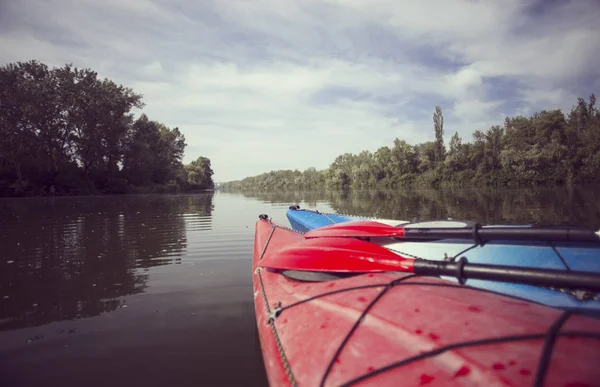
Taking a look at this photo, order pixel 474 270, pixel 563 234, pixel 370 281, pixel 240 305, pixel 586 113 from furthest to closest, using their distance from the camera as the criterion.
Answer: pixel 586 113, pixel 240 305, pixel 563 234, pixel 370 281, pixel 474 270

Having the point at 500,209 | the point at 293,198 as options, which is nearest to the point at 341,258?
the point at 500,209

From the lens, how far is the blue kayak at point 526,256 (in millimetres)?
2760

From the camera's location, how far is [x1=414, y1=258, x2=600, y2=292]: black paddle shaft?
1.75 metres

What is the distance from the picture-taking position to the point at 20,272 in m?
5.24

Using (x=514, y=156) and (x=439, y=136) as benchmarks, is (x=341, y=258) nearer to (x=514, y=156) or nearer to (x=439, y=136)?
(x=514, y=156)

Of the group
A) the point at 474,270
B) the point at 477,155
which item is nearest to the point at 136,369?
the point at 474,270

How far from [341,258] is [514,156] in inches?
1891

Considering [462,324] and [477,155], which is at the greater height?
[477,155]

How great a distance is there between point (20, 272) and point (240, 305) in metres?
4.20

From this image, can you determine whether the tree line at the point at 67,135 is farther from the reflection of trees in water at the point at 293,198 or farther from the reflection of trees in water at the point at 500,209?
the reflection of trees in water at the point at 500,209

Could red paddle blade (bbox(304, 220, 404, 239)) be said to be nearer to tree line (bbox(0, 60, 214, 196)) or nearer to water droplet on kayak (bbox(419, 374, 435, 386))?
water droplet on kayak (bbox(419, 374, 435, 386))

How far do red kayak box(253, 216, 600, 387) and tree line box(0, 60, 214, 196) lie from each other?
123 feet

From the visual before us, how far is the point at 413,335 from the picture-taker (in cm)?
170

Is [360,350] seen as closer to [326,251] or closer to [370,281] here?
[370,281]
